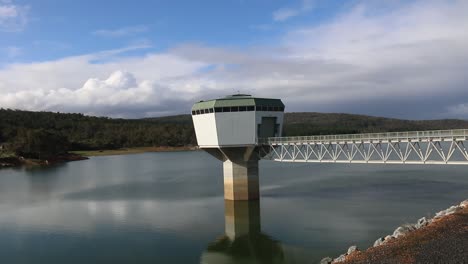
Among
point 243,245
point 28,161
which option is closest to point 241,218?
point 243,245

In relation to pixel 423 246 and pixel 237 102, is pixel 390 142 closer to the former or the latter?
pixel 423 246

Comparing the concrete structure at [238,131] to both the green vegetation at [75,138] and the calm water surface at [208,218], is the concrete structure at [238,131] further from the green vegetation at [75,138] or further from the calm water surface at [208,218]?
the green vegetation at [75,138]

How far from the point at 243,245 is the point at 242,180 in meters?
15.6

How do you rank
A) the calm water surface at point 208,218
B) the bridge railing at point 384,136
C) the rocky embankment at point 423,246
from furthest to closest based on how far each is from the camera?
1. the bridge railing at point 384,136
2. the calm water surface at point 208,218
3. the rocky embankment at point 423,246

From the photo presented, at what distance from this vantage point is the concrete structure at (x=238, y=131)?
4672 cm

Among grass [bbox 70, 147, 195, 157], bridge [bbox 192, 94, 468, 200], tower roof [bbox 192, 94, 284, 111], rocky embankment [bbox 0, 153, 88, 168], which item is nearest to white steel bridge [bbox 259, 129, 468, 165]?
bridge [bbox 192, 94, 468, 200]

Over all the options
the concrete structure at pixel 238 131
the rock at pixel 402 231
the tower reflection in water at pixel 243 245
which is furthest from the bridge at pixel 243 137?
the rock at pixel 402 231

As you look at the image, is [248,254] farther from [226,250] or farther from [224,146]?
[224,146]

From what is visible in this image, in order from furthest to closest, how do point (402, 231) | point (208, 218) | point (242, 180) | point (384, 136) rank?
point (242, 180)
point (208, 218)
point (384, 136)
point (402, 231)

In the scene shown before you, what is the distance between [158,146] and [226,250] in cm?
15446

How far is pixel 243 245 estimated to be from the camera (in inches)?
1304

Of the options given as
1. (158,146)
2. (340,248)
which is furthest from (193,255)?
(158,146)

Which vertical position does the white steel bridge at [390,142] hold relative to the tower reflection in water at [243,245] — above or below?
above

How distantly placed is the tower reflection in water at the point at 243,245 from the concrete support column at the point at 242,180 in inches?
175
